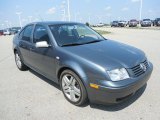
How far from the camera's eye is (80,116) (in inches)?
131

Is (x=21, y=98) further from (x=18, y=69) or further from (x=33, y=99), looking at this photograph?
(x=18, y=69)

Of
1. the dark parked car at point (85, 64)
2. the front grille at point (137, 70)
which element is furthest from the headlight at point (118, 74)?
the front grille at point (137, 70)

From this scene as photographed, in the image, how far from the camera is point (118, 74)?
309cm

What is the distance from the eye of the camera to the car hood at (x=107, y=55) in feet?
10.5

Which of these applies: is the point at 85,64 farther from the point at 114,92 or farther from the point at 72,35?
the point at 72,35

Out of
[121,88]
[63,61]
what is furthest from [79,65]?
[121,88]

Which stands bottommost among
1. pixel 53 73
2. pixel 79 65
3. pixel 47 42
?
pixel 53 73

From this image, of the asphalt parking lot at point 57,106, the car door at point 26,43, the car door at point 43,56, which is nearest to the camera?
the asphalt parking lot at point 57,106

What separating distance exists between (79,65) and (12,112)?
5.26 ft

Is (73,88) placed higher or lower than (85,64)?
lower

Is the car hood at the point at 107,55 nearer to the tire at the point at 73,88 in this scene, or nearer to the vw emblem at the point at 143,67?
the vw emblem at the point at 143,67

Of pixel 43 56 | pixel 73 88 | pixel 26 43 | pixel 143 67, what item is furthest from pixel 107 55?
pixel 26 43

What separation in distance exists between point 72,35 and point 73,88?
4.60 feet

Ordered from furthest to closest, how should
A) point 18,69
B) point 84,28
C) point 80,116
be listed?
point 18,69 → point 84,28 → point 80,116
